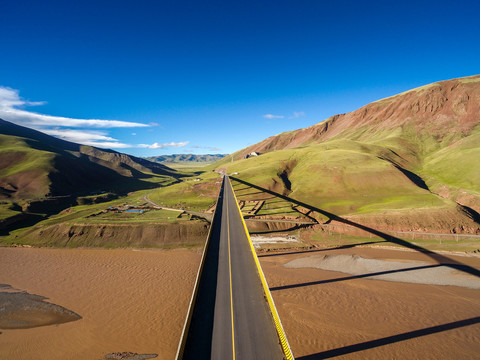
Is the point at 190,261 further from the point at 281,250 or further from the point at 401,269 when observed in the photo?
the point at 401,269

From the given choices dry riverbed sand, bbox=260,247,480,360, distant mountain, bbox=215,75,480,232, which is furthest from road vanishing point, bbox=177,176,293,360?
distant mountain, bbox=215,75,480,232

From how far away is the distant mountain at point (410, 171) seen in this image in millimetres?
68081

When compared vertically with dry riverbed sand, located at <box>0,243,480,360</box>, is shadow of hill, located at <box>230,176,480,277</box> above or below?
above

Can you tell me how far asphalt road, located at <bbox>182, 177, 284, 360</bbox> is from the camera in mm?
19422

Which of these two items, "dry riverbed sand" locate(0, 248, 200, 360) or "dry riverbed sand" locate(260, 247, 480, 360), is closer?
"dry riverbed sand" locate(260, 247, 480, 360)

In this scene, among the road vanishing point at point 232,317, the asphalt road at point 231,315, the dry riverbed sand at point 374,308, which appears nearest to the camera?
the road vanishing point at point 232,317

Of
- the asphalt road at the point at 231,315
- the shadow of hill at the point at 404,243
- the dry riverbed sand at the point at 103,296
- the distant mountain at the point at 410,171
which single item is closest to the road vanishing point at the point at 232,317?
the asphalt road at the point at 231,315

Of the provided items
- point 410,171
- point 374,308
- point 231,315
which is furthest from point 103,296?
point 410,171

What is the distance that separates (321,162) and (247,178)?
1683 inches

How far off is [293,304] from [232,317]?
14866 mm

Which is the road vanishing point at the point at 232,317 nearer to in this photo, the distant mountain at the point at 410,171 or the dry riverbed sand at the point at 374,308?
the dry riverbed sand at the point at 374,308

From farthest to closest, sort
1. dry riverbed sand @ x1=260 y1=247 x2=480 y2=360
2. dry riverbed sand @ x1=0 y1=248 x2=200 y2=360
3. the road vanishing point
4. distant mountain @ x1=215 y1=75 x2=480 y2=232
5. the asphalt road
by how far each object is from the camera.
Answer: distant mountain @ x1=215 y1=75 x2=480 y2=232 < dry riverbed sand @ x1=0 y1=248 x2=200 y2=360 < dry riverbed sand @ x1=260 y1=247 x2=480 y2=360 < the asphalt road < the road vanishing point

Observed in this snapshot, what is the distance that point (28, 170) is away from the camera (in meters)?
135

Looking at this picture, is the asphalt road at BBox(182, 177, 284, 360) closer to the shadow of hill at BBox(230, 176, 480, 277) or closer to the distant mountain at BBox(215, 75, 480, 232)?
the shadow of hill at BBox(230, 176, 480, 277)
